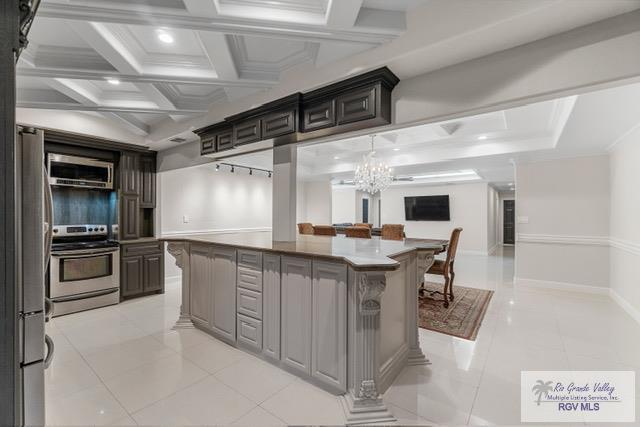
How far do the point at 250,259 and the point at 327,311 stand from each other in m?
0.90

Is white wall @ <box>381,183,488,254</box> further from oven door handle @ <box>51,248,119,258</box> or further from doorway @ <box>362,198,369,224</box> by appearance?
oven door handle @ <box>51,248,119,258</box>

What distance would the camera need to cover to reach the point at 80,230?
3.90 meters

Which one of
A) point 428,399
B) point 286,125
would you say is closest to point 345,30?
point 286,125

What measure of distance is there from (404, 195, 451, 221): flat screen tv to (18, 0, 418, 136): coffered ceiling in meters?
7.89

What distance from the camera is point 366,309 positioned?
175 centimetres

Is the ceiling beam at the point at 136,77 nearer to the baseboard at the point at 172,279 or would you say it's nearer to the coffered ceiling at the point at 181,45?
the coffered ceiling at the point at 181,45

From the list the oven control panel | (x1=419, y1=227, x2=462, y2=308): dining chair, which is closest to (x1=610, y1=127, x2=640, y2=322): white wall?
(x1=419, y1=227, x2=462, y2=308): dining chair

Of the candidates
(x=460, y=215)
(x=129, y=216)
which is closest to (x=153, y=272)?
(x=129, y=216)

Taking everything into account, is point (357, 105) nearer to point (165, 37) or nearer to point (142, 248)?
point (165, 37)

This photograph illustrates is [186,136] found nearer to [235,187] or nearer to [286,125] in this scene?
Answer: [286,125]

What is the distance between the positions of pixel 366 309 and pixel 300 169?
5969 millimetres

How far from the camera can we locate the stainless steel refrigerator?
48.0 inches

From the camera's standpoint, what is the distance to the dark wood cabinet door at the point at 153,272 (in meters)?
4.27

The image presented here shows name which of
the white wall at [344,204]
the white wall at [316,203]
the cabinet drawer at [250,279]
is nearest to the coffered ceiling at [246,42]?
the cabinet drawer at [250,279]
